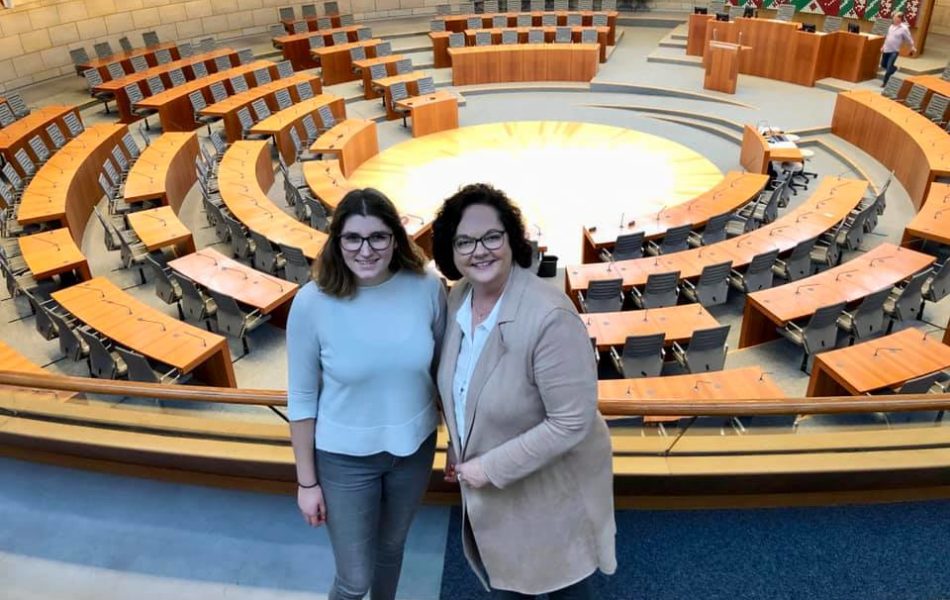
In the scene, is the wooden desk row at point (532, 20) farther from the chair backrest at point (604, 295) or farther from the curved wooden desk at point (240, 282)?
the chair backrest at point (604, 295)

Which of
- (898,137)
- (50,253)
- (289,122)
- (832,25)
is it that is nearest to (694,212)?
(898,137)

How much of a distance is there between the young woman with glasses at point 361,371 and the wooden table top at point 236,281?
5003 mm

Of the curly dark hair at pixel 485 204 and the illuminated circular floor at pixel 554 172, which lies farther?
the illuminated circular floor at pixel 554 172

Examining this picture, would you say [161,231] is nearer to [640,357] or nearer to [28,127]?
[28,127]

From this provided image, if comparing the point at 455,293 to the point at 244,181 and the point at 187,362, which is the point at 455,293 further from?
the point at 244,181

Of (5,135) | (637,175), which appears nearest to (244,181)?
(5,135)

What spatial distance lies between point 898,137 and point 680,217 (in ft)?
14.3

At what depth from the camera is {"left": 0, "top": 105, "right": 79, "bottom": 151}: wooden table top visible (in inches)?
412

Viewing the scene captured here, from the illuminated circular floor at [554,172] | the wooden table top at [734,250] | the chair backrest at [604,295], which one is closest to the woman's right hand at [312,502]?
the chair backrest at [604,295]

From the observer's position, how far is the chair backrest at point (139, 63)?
14.6 meters

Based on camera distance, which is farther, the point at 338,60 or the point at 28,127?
the point at 338,60

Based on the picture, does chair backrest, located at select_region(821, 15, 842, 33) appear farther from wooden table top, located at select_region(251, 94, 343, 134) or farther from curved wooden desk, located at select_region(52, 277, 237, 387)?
curved wooden desk, located at select_region(52, 277, 237, 387)

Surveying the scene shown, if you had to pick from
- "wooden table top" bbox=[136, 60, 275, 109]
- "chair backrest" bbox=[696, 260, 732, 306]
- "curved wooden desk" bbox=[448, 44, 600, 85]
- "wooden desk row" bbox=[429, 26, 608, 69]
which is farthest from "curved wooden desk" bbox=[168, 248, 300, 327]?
"wooden desk row" bbox=[429, 26, 608, 69]

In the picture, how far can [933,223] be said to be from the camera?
25.2 ft
